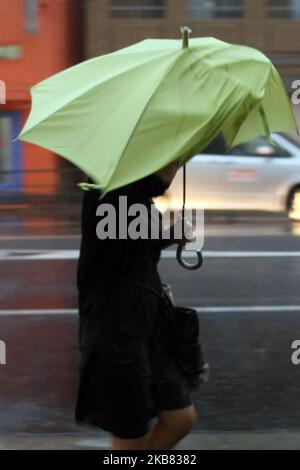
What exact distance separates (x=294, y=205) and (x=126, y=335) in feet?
39.6

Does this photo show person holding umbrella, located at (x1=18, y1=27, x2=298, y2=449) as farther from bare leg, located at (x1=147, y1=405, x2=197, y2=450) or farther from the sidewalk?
the sidewalk

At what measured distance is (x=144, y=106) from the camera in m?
3.16

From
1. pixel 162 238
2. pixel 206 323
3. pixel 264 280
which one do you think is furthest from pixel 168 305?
pixel 264 280

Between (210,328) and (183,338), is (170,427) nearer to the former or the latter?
(183,338)

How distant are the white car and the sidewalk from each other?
997 cm

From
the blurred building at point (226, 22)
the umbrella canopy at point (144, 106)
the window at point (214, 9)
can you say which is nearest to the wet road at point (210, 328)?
the umbrella canopy at point (144, 106)

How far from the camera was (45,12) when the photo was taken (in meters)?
21.9

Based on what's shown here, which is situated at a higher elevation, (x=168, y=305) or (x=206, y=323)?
(x=168, y=305)

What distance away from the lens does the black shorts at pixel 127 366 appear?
131 inches

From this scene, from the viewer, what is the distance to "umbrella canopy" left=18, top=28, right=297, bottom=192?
3104 millimetres

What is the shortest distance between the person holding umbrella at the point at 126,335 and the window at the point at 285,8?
20.6 meters

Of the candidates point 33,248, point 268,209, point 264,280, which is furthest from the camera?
point 268,209

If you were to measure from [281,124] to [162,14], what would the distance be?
19.4 m

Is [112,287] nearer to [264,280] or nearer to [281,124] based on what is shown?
[281,124]
